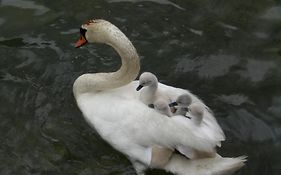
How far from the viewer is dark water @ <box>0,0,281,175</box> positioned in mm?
6391

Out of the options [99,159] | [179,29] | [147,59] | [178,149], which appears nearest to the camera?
[178,149]

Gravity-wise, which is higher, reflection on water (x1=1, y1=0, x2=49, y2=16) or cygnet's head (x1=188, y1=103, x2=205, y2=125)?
cygnet's head (x1=188, y1=103, x2=205, y2=125)

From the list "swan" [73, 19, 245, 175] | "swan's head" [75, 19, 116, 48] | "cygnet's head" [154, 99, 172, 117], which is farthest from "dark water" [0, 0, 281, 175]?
"swan's head" [75, 19, 116, 48]

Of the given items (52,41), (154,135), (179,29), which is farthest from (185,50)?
(154,135)

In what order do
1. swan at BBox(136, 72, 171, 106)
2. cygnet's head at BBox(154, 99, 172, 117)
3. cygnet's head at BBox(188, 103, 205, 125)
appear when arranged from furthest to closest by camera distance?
swan at BBox(136, 72, 171, 106) → cygnet's head at BBox(154, 99, 172, 117) → cygnet's head at BBox(188, 103, 205, 125)

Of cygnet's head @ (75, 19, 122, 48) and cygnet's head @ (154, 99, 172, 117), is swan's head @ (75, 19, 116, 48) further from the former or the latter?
cygnet's head @ (154, 99, 172, 117)

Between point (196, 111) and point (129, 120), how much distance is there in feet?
2.21

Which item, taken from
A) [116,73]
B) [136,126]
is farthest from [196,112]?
[116,73]

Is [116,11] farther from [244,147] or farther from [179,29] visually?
[244,147]

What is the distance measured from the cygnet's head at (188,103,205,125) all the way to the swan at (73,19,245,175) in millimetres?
124

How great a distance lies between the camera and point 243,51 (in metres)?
7.92

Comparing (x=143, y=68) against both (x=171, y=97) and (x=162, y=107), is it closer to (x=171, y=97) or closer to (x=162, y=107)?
(x=171, y=97)

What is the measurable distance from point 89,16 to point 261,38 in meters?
2.21

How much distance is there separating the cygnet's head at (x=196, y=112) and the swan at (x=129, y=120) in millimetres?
124
